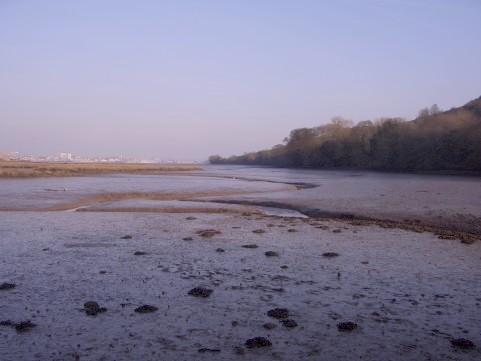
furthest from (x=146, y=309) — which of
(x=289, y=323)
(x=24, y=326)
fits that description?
(x=289, y=323)

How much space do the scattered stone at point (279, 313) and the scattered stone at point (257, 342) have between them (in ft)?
3.53

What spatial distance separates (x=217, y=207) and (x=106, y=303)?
658 inches

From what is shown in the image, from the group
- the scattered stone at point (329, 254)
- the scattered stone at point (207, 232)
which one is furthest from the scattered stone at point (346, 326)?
the scattered stone at point (207, 232)

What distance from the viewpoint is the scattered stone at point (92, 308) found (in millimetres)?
8141

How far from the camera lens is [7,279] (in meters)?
10.2

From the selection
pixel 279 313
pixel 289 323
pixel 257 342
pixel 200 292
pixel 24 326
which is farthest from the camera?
pixel 200 292

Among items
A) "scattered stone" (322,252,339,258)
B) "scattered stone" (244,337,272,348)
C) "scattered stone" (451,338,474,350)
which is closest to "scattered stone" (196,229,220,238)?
"scattered stone" (322,252,339,258)

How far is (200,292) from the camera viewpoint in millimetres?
9266

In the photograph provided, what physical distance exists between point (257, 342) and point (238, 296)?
227 centimetres

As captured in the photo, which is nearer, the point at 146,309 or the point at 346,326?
the point at 346,326

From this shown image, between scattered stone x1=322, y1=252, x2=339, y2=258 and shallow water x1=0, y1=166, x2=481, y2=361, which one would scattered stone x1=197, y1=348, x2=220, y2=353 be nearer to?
shallow water x1=0, y1=166, x2=481, y2=361

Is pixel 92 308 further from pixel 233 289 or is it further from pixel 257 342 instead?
pixel 257 342

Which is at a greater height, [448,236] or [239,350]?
[448,236]

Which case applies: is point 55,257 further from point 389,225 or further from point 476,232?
point 476,232
